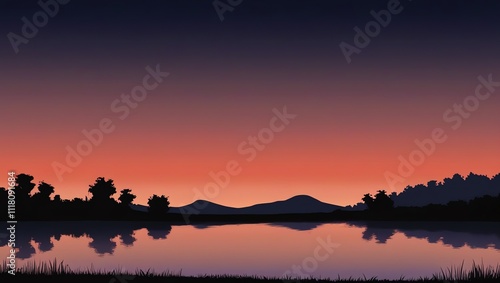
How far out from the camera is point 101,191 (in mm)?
118875

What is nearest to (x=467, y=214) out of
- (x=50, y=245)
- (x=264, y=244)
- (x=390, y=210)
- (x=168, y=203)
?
(x=390, y=210)

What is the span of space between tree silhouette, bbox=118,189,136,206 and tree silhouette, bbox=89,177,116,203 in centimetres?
220

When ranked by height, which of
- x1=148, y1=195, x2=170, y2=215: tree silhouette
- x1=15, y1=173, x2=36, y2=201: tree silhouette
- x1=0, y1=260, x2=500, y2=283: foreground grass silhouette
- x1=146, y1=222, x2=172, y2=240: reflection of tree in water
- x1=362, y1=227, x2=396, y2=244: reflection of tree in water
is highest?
x1=15, y1=173, x2=36, y2=201: tree silhouette

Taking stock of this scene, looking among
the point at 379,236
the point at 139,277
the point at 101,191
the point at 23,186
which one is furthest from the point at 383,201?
the point at 139,277

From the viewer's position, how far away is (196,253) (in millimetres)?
50938

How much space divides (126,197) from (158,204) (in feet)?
22.5

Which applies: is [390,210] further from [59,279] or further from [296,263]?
[59,279]

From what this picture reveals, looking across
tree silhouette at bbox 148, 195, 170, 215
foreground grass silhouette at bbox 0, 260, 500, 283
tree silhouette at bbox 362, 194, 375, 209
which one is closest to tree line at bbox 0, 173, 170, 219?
tree silhouette at bbox 148, 195, 170, 215

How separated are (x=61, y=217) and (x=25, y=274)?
330ft

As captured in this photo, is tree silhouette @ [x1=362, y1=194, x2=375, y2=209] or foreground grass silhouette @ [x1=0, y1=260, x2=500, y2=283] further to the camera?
Result: tree silhouette @ [x1=362, y1=194, x2=375, y2=209]

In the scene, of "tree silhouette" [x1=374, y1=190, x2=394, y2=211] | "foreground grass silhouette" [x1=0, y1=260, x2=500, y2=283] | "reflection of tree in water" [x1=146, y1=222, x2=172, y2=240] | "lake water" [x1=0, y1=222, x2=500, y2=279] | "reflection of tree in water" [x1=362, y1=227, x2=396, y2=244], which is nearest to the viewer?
"foreground grass silhouette" [x1=0, y1=260, x2=500, y2=283]

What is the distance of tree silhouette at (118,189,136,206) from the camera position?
4697 inches

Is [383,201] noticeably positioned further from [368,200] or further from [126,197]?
[126,197]

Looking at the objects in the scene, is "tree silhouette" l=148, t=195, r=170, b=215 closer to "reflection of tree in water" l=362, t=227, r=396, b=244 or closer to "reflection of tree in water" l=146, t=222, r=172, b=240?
"reflection of tree in water" l=146, t=222, r=172, b=240
